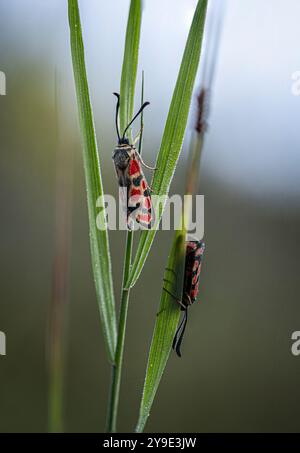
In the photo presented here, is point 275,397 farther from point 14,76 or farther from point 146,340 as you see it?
point 14,76

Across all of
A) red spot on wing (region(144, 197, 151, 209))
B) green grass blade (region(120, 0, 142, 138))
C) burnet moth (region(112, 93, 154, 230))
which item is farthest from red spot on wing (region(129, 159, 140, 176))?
green grass blade (region(120, 0, 142, 138))

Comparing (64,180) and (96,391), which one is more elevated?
(64,180)

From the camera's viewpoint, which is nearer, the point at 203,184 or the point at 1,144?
the point at 1,144

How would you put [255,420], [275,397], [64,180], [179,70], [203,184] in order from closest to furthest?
[64,180], [179,70], [255,420], [275,397], [203,184]

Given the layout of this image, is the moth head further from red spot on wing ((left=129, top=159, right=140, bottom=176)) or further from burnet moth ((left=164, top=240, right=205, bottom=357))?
burnet moth ((left=164, top=240, right=205, bottom=357))

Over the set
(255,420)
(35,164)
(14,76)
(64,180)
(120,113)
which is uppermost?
(14,76)

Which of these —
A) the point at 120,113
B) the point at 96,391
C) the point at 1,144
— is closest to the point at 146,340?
the point at 96,391
